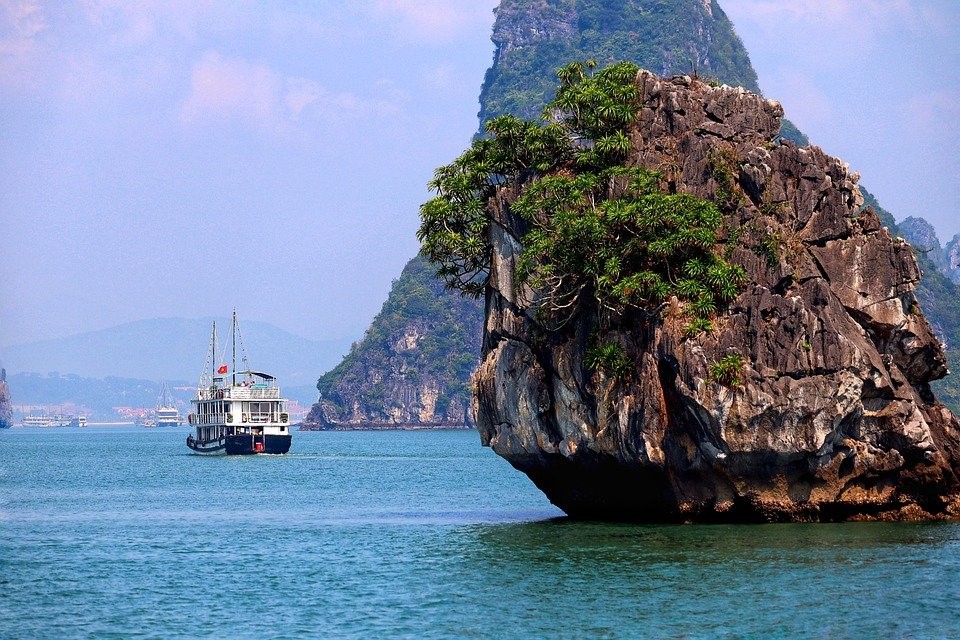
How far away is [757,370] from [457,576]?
9513 mm

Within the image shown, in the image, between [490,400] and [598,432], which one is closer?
[598,432]

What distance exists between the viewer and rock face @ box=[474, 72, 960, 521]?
32.8m

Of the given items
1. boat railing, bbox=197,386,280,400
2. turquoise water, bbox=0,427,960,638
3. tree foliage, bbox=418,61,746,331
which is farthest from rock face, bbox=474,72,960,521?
boat railing, bbox=197,386,280,400

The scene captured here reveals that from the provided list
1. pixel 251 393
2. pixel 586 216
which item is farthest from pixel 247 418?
pixel 586 216

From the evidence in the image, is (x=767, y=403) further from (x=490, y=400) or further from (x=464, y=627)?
(x=464, y=627)

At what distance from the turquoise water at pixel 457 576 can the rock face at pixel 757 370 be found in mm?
1310

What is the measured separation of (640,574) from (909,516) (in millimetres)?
10410

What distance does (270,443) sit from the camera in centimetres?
9138

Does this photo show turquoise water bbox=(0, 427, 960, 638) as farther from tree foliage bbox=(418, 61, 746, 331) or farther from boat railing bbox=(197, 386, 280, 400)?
boat railing bbox=(197, 386, 280, 400)

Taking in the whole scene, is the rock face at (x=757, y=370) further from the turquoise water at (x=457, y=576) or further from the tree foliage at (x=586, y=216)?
the turquoise water at (x=457, y=576)

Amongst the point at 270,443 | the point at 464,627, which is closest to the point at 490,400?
the point at 464,627

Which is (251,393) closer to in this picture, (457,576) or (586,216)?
(586,216)

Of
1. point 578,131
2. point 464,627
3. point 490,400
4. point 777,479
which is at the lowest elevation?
point 464,627

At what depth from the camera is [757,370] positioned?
108 ft
